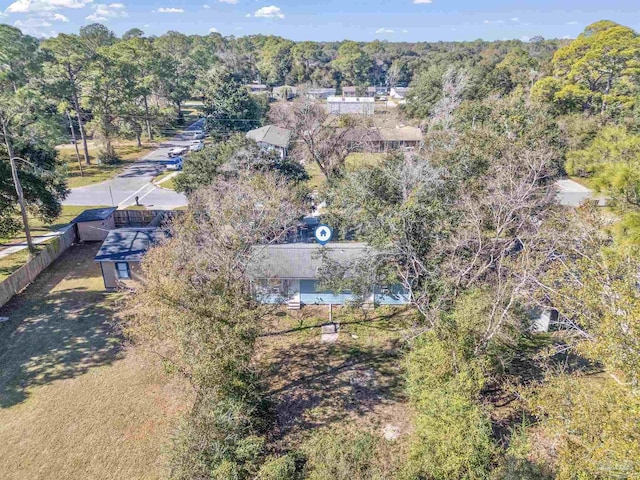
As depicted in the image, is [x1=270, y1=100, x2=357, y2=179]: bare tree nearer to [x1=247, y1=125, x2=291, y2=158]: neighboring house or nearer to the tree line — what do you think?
[x1=247, y1=125, x2=291, y2=158]: neighboring house

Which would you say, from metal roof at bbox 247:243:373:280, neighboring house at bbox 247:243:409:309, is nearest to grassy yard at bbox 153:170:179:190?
metal roof at bbox 247:243:373:280

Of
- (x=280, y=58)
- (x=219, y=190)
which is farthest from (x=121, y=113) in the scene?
(x=280, y=58)

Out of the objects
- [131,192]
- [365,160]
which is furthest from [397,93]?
[131,192]

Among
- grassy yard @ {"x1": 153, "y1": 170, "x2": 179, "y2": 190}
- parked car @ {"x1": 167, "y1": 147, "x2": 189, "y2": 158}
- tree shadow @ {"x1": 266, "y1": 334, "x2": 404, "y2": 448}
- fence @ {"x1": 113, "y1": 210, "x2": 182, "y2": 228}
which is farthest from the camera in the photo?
parked car @ {"x1": 167, "y1": 147, "x2": 189, "y2": 158}

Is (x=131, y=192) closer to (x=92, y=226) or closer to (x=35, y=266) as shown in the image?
(x=92, y=226)

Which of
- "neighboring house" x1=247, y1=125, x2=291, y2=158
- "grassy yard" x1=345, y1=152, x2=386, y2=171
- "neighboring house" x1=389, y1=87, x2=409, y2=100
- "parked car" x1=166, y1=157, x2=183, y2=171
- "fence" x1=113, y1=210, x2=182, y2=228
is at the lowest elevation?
"fence" x1=113, y1=210, x2=182, y2=228

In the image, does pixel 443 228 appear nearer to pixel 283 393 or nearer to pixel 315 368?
pixel 315 368

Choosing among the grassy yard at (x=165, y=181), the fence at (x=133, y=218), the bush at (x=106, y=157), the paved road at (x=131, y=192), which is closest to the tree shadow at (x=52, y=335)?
the fence at (x=133, y=218)
